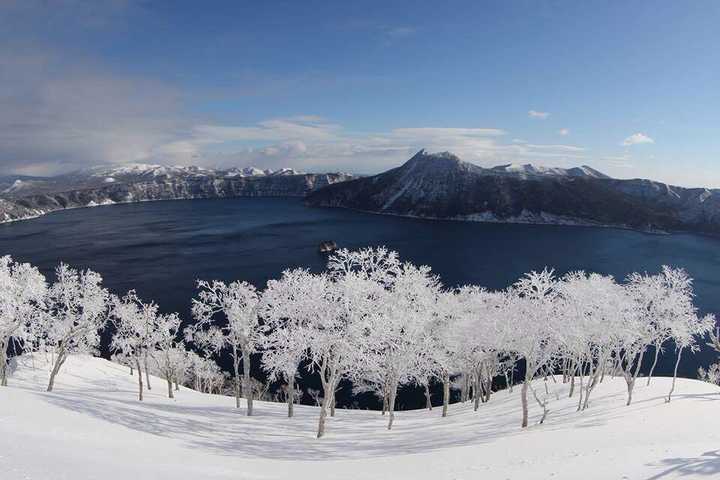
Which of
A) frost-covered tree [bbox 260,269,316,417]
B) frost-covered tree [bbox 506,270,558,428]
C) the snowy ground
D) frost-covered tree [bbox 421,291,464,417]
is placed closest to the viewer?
the snowy ground

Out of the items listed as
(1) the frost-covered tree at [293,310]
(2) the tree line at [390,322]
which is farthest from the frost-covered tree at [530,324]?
(1) the frost-covered tree at [293,310]

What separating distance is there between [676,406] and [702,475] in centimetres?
2112

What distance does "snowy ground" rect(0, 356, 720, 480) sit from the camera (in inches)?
766

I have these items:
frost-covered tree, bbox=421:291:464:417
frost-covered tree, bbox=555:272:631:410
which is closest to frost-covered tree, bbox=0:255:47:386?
frost-covered tree, bbox=421:291:464:417

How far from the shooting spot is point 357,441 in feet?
112

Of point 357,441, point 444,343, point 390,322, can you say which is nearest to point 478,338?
point 444,343

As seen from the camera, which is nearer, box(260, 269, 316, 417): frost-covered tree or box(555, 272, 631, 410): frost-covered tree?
box(260, 269, 316, 417): frost-covered tree

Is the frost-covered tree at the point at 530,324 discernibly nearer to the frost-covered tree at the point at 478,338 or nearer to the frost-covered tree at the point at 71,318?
the frost-covered tree at the point at 478,338

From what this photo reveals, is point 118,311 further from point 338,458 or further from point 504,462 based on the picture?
point 504,462

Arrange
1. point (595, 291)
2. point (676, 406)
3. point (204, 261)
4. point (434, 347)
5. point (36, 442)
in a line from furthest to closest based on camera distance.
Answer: point (204, 261) → point (434, 347) → point (595, 291) → point (676, 406) → point (36, 442)

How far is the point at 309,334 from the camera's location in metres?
32.7

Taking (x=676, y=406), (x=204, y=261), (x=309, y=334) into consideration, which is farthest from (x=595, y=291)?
(x=204, y=261)

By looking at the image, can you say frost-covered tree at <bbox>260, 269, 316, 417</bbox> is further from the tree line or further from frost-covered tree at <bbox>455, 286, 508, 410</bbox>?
frost-covered tree at <bbox>455, 286, 508, 410</bbox>

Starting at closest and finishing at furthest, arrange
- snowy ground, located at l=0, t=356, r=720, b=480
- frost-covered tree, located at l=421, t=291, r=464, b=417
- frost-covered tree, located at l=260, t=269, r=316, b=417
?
snowy ground, located at l=0, t=356, r=720, b=480 → frost-covered tree, located at l=260, t=269, r=316, b=417 → frost-covered tree, located at l=421, t=291, r=464, b=417
